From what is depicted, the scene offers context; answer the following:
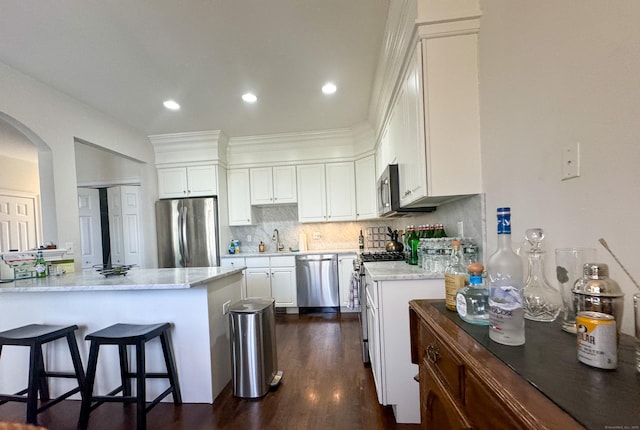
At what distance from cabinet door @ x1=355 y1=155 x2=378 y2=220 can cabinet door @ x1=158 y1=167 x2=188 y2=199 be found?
102 inches

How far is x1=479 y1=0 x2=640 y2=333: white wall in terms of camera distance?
2.45ft

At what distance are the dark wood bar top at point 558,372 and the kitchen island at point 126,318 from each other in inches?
66.4

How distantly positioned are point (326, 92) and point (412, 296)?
2289 millimetres

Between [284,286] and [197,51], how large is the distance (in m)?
2.99

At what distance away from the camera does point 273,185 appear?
4.39 metres

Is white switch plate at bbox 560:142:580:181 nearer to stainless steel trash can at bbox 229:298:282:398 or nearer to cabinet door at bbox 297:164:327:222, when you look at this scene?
stainless steel trash can at bbox 229:298:282:398

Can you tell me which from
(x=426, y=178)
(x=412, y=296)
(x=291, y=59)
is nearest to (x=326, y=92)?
(x=291, y=59)

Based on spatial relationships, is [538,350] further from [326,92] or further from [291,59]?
[326,92]

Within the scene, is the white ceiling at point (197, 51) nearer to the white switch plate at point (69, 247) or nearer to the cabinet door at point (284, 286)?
the white switch plate at point (69, 247)

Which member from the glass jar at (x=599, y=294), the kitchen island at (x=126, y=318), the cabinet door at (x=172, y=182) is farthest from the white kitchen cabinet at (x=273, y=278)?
the glass jar at (x=599, y=294)


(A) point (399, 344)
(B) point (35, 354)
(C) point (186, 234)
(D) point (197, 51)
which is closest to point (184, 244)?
(C) point (186, 234)

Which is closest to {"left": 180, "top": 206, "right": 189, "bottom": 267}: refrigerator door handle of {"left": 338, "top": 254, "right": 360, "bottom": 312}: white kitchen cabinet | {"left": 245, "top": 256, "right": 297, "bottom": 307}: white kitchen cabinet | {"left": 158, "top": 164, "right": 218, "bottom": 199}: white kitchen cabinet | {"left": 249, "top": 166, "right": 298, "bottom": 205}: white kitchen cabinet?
{"left": 158, "top": 164, "right": 218, "bottom": 199}: white kitchen cabinet

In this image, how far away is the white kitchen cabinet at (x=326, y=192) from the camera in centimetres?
427

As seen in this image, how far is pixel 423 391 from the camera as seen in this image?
3.64 ft
